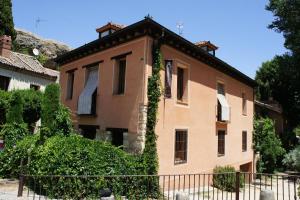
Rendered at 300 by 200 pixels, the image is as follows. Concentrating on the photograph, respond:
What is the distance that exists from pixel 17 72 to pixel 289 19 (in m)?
21.1

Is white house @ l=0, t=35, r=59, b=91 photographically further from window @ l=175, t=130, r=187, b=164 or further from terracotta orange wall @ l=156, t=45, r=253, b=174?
window @ l=175, t=130, r=187, b=164

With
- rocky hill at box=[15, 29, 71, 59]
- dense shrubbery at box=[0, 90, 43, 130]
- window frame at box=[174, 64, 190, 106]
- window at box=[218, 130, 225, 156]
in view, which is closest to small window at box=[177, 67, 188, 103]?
window frame at box=[174, 64, 190, 106]

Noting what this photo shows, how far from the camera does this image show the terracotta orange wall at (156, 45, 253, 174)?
41.9 feet

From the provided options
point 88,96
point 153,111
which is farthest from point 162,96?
point 88,96

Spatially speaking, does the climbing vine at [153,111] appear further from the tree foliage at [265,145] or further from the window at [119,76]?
the tree foliage at [265,145]

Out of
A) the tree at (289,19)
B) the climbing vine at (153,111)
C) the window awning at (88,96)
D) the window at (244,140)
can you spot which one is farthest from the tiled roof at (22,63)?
the tree at (289,19)

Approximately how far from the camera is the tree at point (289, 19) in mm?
22281

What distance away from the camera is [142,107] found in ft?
39.3

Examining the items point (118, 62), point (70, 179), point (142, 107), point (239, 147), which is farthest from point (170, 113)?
point (239, 147)

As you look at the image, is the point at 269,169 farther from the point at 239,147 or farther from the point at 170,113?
the point at 170,113

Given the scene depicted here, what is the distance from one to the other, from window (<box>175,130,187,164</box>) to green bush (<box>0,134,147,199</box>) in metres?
2.74

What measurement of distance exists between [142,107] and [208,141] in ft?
18.5

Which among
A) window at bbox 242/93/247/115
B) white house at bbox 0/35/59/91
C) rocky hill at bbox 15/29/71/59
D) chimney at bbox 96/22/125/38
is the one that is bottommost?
window at bbox 242/93/247/115

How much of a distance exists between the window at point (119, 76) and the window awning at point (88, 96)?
1.59 m
